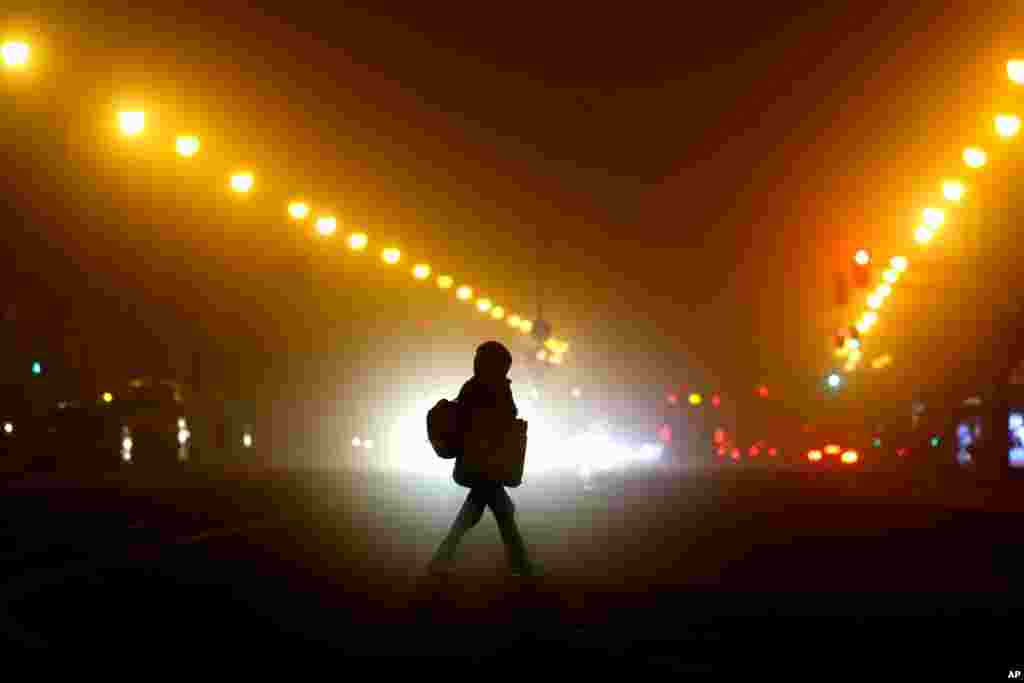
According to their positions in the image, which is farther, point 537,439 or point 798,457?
point 537,439

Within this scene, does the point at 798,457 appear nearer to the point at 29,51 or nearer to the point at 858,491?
the point at 858,491

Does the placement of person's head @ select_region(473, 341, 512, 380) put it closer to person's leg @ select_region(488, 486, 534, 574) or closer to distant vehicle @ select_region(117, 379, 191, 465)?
person's leg @ select_region(488, 486, 534, 574)

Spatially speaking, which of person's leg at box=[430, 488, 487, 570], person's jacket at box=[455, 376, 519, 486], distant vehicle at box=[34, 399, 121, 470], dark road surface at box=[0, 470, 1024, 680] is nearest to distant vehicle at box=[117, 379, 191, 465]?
distant vehicle at box=[34, 399, 121, 470]

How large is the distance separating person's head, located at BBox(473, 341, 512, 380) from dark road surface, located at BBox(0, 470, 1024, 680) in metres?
1.53

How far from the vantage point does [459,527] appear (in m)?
16.3

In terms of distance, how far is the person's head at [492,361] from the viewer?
16.3m

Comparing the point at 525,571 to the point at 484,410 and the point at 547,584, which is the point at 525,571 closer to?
the point at 547,584

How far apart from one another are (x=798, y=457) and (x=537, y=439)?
13.2m

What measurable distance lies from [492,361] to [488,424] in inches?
17.9

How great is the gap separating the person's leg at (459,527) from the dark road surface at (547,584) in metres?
0.21

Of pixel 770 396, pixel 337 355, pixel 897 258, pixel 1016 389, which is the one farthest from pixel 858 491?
pixel 770 396

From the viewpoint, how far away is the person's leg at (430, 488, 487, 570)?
15844mm

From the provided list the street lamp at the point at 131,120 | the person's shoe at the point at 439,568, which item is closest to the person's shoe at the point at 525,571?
the person's shoe at the point at 439,568

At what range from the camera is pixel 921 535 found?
896 inches
